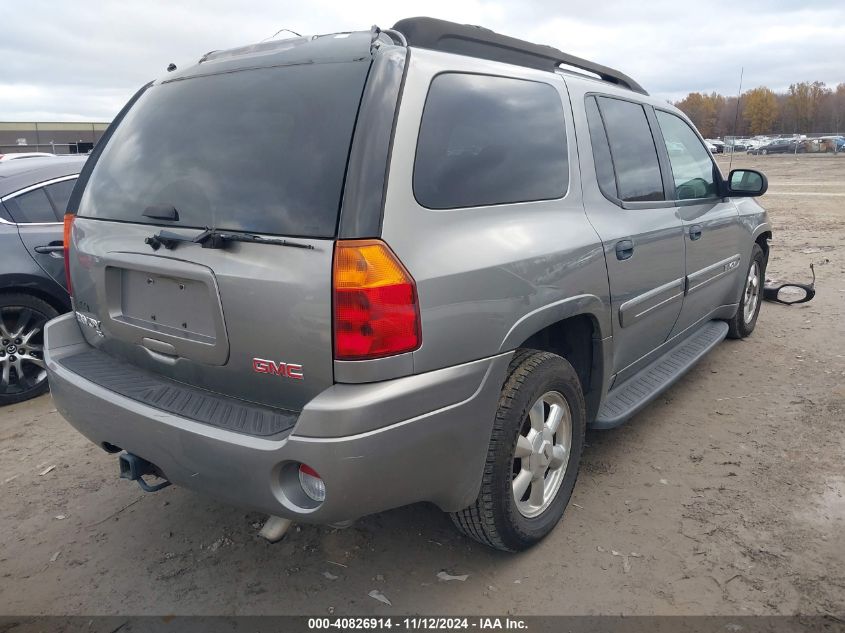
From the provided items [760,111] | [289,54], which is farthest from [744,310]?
[760,111]

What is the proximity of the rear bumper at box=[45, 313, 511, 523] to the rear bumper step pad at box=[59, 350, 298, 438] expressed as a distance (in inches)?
1.4

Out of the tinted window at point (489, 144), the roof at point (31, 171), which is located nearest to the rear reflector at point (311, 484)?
the tinted window at point (489, 144)

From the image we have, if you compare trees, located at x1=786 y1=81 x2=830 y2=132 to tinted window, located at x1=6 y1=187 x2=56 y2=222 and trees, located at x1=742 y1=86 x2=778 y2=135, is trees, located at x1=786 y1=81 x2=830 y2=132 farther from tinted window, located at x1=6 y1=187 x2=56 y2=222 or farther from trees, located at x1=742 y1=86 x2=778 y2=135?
tinted window, located at x1=6 y1=187 x2=56 y2=222

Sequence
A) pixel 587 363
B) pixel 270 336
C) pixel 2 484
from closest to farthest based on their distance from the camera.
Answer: pixel 270 336 → pixel 587 363 → pixel 2 484

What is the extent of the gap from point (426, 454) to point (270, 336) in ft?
2.05

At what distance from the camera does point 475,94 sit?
244cm

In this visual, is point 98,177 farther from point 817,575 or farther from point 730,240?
point 730,240

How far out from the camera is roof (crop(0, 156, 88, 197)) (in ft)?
15.4

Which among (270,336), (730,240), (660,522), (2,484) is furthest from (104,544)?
(730,240)

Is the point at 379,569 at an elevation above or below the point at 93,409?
below

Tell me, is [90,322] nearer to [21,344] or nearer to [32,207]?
[21,344]

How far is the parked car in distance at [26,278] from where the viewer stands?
14.8 feet

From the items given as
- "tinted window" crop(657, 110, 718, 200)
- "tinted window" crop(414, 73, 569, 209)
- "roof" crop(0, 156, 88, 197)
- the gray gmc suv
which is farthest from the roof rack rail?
"roof" crop(0, 156, 88, 197)

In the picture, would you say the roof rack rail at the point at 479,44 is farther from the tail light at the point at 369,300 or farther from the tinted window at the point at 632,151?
the tail light at the point at 369,300
